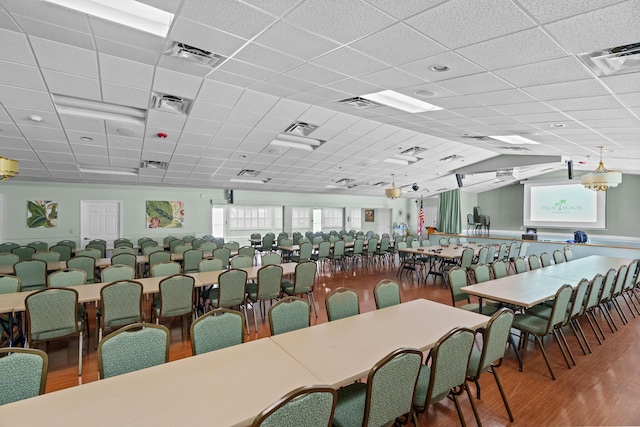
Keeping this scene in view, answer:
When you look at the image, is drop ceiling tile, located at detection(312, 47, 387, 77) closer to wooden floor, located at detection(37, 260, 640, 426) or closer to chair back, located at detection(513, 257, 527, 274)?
wooden floor, located at detection(37, 260, 640, 426)

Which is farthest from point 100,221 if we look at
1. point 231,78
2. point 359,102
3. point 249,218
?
point 359,102

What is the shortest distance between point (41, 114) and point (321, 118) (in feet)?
16.2

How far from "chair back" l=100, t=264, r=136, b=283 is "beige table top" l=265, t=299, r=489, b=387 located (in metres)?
3.50

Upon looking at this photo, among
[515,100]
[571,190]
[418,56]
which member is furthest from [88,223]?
[571,190]

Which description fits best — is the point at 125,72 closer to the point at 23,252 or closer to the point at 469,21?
the point at 469,21

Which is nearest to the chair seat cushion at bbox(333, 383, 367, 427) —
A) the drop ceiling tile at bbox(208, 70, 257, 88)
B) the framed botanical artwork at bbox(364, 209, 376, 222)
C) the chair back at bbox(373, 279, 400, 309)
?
the chair back at bbox(373, 279, 400, 309)

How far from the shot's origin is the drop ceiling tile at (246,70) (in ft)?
12.0

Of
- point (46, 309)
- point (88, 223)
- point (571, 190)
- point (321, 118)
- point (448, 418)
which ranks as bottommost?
point (448, 418)

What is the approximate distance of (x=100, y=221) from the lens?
36.1 feet

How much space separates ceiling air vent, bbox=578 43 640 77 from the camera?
2652mm

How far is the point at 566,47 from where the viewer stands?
260cm

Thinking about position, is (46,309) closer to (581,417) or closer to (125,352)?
(125,352)

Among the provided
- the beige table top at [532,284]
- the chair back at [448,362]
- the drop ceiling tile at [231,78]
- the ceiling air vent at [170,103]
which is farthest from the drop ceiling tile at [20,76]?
the beige table top at [532,284]

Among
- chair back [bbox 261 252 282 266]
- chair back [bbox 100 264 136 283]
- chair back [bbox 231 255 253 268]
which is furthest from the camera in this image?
chair back [bbox 261 252 282 266]
